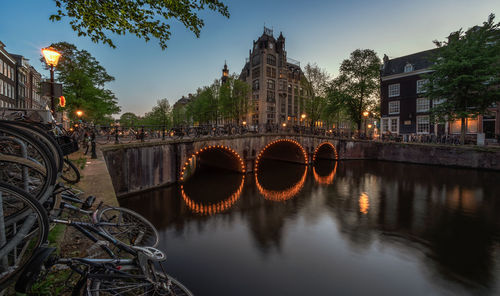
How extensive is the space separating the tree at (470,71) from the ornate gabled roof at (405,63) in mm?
8607

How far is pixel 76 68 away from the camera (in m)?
23.0

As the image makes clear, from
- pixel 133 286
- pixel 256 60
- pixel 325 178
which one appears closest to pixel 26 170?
pixel 133 286

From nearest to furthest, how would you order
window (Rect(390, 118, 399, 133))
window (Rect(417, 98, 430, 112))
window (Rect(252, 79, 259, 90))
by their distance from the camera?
window (Rect(417, 98, 430, 112)), window (Rect(390, 118, 399, 133)), window (Rect(252, 79, 259, 90))

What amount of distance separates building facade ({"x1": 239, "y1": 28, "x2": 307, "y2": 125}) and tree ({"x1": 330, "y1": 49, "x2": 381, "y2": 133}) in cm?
1770

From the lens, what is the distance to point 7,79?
31.1m

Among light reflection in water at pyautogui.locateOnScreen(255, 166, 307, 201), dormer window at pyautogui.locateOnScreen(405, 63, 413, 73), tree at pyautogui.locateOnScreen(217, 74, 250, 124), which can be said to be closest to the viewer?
light reflection in water at pyautogui.locateOnScreen(255, 166, 307, 201)

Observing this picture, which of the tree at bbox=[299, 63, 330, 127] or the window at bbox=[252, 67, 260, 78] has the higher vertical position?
the window at bbox=[252, 67, 260, 78]

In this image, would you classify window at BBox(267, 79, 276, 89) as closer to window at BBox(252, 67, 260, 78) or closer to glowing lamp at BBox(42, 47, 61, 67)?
window at BBox(252, 67, 260, 78)

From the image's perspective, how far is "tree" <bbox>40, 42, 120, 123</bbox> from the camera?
22.4 m

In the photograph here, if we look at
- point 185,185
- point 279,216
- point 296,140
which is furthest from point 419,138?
point 185,185

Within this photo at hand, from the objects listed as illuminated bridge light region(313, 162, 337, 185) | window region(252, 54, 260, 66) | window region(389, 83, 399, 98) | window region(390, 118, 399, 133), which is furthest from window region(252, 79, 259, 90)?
illuminated bridge light region(313, 162, 337, 185)

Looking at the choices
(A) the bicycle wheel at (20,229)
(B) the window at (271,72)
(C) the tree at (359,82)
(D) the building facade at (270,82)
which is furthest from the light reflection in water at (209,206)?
(B) the window at (271,72)

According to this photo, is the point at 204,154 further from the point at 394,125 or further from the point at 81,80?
the point at 394,125

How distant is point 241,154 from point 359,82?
2356 centimetres
